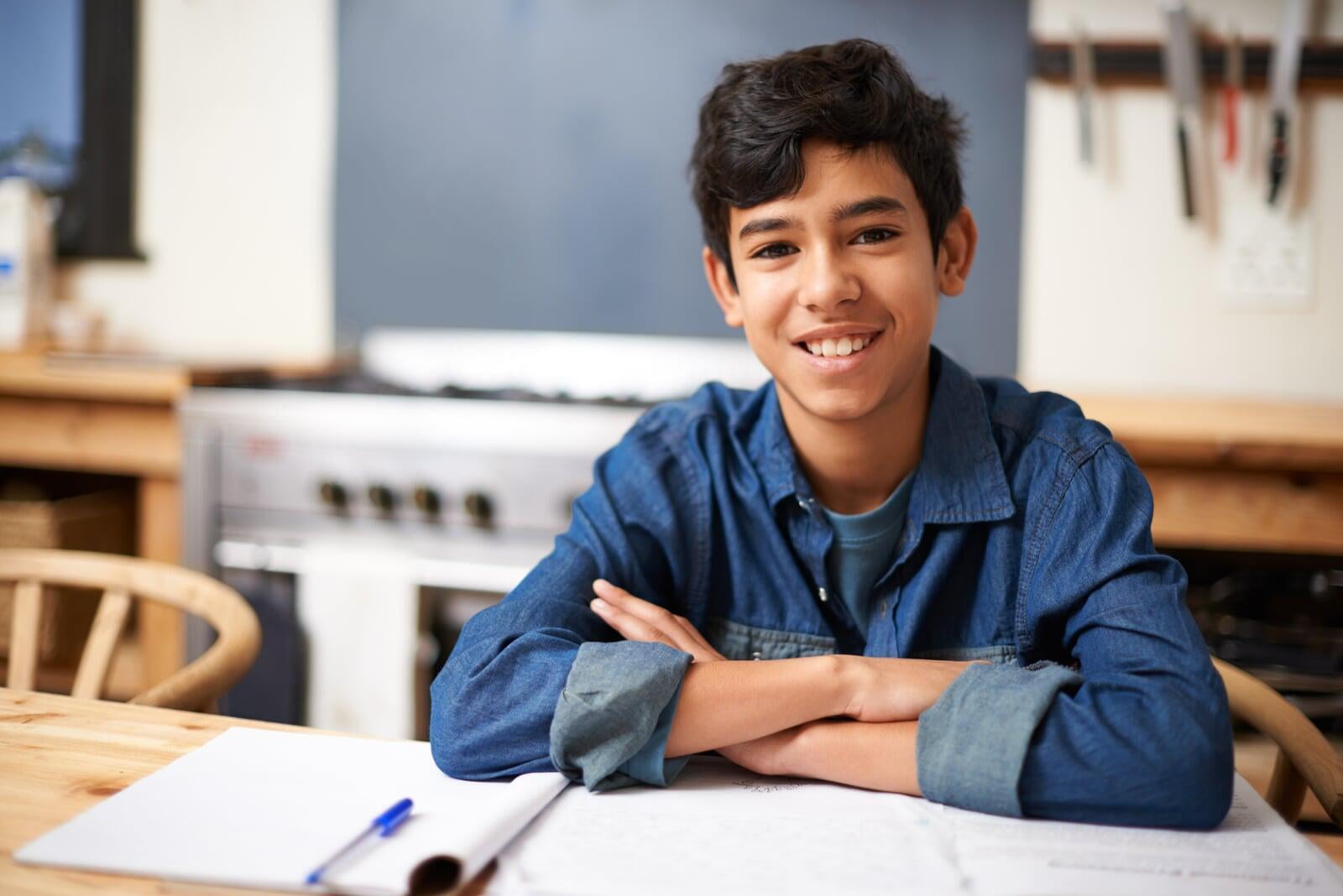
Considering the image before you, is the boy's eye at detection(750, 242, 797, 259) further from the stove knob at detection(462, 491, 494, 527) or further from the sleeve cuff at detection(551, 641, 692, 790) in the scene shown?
the stove knob at detection(462, 491, 494, 527)

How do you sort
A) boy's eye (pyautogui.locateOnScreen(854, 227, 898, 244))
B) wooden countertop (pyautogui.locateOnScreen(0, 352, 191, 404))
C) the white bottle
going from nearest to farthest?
boy's eye (pyautogui.locateOnScreen(854, 227, 898, 244))
wooden countertop (pyautogui.locateOnScreen(0, 352, 191, 404))
the white bottle

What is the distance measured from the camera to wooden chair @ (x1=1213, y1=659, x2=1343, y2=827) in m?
0.95

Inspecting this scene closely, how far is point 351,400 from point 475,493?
253mm

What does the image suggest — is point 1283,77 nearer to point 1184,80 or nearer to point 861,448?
point 1184,80

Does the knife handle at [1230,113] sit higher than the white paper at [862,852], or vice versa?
the knife handle at [1230,113]

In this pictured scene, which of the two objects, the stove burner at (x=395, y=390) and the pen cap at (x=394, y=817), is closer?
the pen cap at (x=394, y=817)

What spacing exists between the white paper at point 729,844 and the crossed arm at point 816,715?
17 millimetres

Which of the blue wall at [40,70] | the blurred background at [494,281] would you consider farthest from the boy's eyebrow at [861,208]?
the blue wall at [40,70]

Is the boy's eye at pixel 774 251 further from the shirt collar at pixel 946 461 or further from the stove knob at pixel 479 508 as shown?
the stove knob at pixel 479 508

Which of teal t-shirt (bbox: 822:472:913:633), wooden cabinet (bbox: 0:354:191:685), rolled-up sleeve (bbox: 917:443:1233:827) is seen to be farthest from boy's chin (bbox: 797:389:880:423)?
wooden cabinet (bbox: 0:354:191:685)

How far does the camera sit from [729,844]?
2.23 feet

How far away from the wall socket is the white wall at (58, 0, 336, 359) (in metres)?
1.73

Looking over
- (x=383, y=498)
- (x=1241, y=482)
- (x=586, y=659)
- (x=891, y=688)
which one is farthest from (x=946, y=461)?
(x=383, y=498)

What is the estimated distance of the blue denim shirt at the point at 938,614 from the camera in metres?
A: 0.76
